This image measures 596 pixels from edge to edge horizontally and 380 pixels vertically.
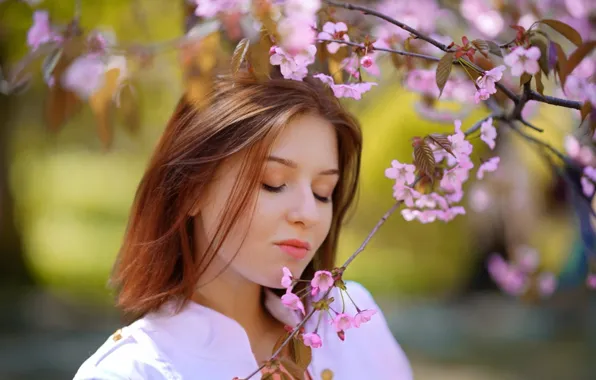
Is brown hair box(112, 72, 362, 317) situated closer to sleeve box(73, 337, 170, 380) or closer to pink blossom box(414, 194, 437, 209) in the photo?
sleeve box(73, 337, 170, 380)

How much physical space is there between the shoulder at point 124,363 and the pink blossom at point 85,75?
70cm

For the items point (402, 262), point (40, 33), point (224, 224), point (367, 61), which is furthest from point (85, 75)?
point (402, 262)

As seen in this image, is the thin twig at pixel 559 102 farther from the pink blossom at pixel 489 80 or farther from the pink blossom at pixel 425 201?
the pink blossom at pixel 425 201

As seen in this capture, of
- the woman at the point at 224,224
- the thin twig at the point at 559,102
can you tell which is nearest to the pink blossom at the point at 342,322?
the woman at the point at 224,224

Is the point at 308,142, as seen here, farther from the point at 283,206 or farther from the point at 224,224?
the point at 224,224

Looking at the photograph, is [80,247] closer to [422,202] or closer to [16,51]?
[16,51]

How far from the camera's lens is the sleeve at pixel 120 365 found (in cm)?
170

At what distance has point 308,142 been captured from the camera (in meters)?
1.84

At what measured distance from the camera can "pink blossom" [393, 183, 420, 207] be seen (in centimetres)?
171

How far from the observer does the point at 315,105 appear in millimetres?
1888

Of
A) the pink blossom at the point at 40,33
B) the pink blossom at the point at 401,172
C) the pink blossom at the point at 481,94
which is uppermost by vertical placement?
the pink blossom at the point at 481,94

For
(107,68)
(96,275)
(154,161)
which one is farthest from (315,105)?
(96,275)

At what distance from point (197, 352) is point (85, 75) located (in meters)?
0.82

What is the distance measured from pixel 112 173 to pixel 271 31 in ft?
68.0
